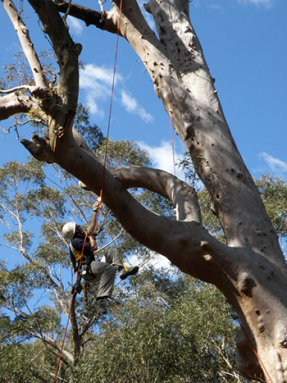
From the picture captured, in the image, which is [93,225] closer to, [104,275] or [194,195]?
[104,275]

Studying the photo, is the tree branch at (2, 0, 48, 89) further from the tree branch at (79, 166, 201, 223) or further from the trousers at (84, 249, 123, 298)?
the trousers at (84, 249, 123, 298)

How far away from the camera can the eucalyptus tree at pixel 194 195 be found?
255cm

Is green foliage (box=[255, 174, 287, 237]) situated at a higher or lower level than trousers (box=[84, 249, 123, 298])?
higher

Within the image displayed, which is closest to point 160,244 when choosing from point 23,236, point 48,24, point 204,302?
point 48,24

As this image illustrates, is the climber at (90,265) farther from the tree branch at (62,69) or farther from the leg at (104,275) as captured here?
the tree branch at (62,69)

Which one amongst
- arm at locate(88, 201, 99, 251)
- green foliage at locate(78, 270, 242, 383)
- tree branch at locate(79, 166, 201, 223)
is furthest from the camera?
green foliage at locate(78, 270, 242, 383)

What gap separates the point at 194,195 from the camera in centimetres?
338

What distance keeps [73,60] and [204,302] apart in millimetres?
7371

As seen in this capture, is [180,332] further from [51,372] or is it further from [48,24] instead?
[48,24]

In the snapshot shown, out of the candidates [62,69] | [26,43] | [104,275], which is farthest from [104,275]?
[62,69]

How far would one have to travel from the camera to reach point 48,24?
2.63m

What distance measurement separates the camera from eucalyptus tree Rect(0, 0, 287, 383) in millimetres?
2553

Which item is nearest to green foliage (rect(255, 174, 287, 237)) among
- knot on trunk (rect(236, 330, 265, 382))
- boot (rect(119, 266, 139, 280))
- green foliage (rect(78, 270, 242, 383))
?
green foliage (rect(78, 270, 242, 383))

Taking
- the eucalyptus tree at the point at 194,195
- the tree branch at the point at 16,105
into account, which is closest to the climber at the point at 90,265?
the eucalyptus tree at the point at 194,195
